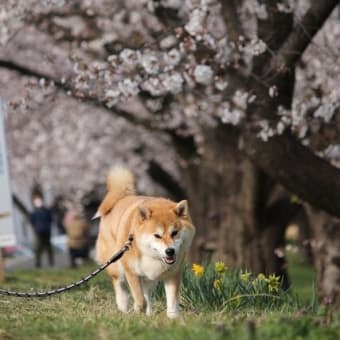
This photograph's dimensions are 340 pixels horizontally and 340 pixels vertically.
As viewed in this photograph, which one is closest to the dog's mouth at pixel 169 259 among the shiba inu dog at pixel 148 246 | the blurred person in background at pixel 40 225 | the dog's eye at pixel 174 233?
the shiba inu dog at pixel 148 246

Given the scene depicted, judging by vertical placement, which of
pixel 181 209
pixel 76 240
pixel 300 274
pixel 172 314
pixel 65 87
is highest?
pixel 65 87

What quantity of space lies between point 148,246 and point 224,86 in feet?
17.4

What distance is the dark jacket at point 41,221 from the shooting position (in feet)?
85.5

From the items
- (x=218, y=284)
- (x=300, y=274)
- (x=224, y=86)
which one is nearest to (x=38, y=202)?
(x=300, y=274)

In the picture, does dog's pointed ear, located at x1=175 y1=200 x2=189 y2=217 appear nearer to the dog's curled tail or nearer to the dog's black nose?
the dog's black nose

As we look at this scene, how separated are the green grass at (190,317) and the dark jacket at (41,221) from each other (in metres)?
14.6

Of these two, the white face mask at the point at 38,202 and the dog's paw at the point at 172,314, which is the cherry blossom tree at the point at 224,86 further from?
the dog's paw at the point at 172,314

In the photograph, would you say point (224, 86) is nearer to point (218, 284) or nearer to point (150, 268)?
point (218, 284)

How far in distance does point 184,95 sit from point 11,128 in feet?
46.8

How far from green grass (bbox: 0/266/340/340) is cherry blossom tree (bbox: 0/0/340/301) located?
2444 mm

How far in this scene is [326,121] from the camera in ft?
48.3

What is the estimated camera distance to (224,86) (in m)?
13.5

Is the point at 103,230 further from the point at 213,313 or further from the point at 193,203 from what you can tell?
the point at 193,203

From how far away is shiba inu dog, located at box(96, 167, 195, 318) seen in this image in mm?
8453
